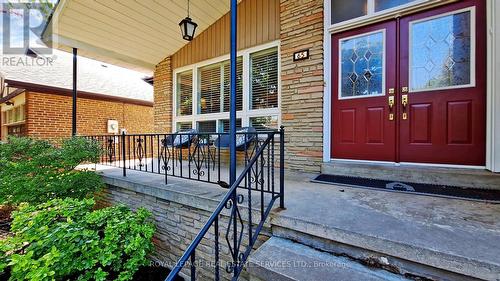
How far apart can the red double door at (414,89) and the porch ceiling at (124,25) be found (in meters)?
2.81

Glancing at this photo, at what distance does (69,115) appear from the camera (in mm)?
6949

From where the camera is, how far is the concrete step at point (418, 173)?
7.23ft

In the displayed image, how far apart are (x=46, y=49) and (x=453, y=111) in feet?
23.9

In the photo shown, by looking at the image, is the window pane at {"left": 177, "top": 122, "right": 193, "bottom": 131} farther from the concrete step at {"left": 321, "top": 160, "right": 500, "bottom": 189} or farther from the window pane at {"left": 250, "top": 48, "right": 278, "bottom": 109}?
the concrete step at {"left": 321, "top": 160, "right": 500, "bottom": 189}

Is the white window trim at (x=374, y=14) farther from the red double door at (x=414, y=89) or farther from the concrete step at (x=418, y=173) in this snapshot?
the concrete step at (x=418, y=173)

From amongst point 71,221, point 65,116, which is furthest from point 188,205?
point 65,116

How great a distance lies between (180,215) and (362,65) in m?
2.98

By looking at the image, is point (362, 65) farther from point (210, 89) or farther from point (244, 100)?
point (210, 89)

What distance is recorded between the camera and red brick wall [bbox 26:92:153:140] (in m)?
6.24

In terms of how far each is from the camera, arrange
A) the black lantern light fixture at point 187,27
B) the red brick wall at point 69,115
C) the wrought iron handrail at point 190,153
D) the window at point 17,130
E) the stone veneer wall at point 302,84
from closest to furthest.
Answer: the wrought iron handrail at point 190,153 → the stone veneer wall at point 302,84 → the black lantern light fixture at point 187,27 → the red brick wall at point 69,115 → the window at point 17,130

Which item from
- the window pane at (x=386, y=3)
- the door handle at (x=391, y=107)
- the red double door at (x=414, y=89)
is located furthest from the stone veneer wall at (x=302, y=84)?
the door handle at (x=391, y=107)

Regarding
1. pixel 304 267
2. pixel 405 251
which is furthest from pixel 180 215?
pixel 405 251

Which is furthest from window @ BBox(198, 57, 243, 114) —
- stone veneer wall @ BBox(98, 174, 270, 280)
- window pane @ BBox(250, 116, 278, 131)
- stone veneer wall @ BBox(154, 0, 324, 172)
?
stone veneer wall @ BBox(98, 174, 270, 280)

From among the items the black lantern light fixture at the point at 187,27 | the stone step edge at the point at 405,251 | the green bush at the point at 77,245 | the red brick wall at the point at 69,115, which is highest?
the black lantern light fixture at the point at 187,27
